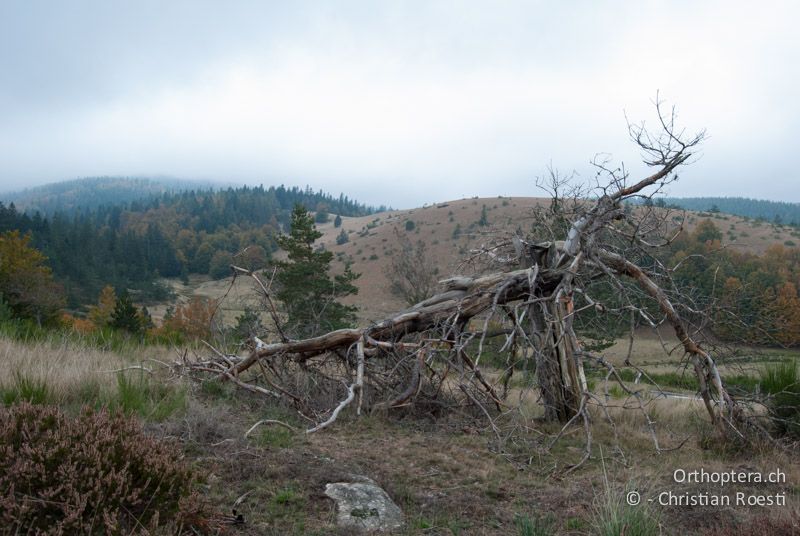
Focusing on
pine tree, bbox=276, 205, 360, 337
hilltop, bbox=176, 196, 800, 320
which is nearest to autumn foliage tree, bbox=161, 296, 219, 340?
pine tree, bbox=276, 205, 360, 337

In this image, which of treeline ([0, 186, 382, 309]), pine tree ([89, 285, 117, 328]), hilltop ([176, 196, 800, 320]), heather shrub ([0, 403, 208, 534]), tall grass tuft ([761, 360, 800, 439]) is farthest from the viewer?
treeline ([0, 186, 382, 309])

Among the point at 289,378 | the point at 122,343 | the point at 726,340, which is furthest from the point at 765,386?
the point at 122,343

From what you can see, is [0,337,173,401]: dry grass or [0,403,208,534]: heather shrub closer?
[0,403,208,534]: heather shrub

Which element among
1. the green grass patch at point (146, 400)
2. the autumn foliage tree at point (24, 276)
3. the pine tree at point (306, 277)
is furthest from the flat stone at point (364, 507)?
the autumn foliage tree at point (24, 276)

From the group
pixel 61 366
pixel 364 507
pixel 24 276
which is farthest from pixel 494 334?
pixel 24 276

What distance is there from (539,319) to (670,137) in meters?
2.54

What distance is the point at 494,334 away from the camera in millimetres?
6883

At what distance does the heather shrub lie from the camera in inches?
99.4

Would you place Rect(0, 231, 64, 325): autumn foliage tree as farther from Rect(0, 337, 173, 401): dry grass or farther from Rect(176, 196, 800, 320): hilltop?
Rect(0, 337, 173, 401): dry grass

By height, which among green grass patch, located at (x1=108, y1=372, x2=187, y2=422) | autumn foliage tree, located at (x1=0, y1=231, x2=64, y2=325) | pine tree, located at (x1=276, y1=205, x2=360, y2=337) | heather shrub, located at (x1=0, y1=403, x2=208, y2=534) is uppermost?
heather shrub, located at (x1=0, y1=403, x2=208, y2=534)

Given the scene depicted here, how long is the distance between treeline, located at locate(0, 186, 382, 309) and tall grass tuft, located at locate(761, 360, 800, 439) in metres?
28.8

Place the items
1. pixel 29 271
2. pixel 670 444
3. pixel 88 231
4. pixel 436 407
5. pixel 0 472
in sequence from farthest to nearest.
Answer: pixel 88 231
pixel 29 271
pixel 436 407
pixel 670 444
pixel 0 472

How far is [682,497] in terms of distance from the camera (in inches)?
160

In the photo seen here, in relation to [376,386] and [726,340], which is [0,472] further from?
[726,340]
